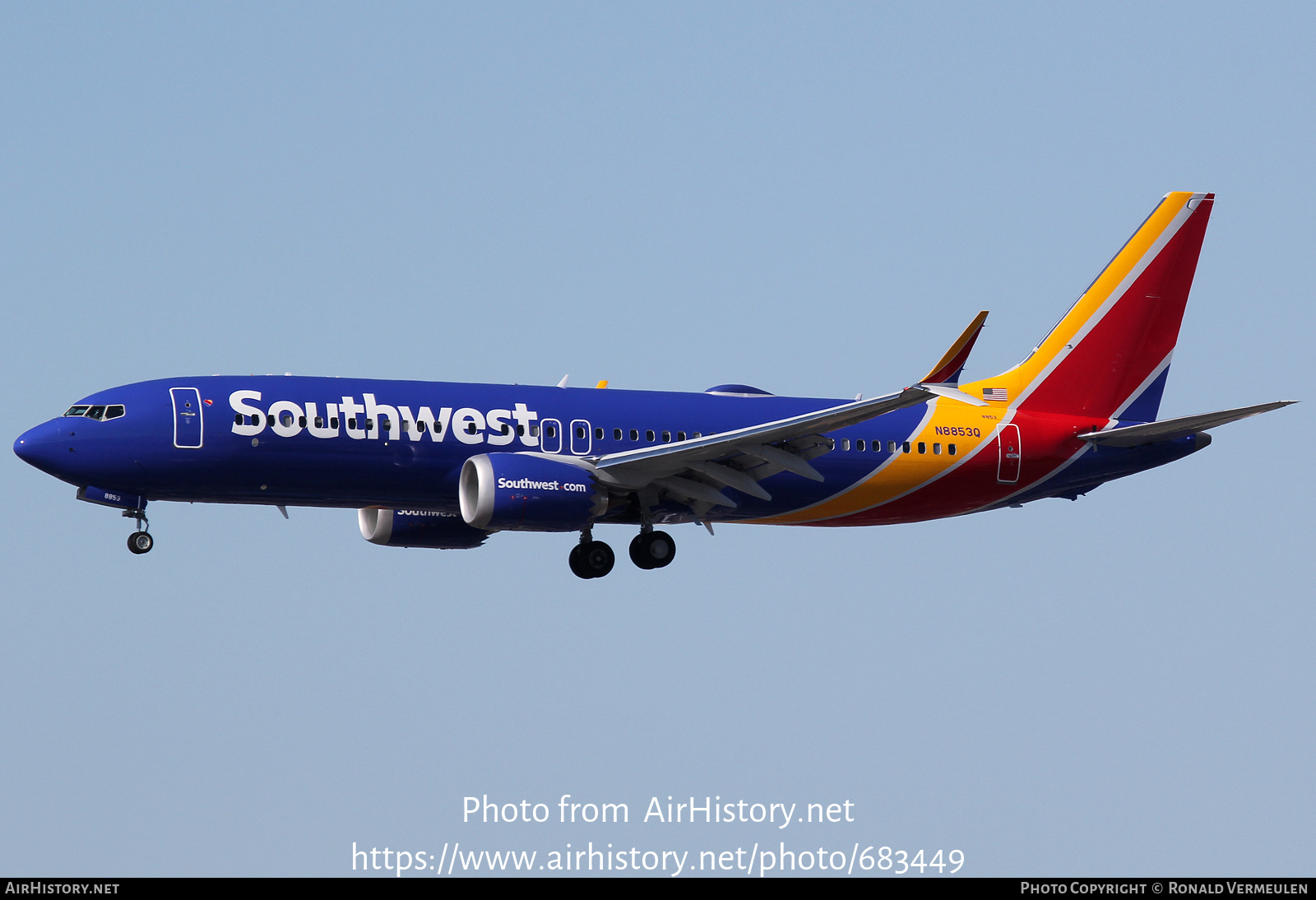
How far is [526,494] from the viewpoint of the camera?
3856 cm

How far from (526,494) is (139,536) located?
855 cm

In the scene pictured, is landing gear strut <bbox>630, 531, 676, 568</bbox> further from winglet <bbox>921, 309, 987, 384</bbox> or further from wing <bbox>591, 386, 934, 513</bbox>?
winglet <bbox>921, 309, 987, 384</bbox>

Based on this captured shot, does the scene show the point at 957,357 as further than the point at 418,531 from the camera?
No

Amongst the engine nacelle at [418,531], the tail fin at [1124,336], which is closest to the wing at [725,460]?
the engine nacelle at [418,531]

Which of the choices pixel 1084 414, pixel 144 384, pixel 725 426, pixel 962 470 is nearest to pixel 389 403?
pixel 144 384

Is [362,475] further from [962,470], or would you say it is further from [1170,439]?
[1170,439]

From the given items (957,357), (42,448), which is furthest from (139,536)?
(957,357)

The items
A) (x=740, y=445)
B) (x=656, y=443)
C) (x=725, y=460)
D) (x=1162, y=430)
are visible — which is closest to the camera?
(x=740, y=445)

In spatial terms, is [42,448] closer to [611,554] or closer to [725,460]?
[611,554]

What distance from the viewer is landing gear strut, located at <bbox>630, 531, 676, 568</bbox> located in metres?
42.3

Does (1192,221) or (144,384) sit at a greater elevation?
(1192,221)

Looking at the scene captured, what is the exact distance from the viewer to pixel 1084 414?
46188mm

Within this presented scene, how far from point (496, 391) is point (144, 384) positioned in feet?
25.3

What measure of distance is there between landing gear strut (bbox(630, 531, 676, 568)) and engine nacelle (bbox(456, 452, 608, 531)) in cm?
289
